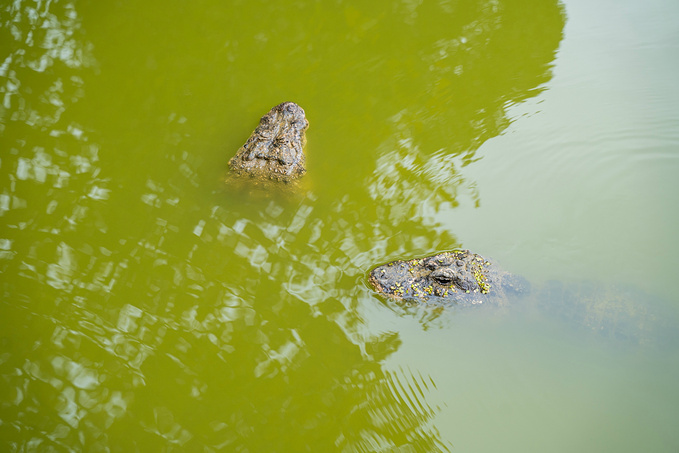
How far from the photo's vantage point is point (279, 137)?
4.33 metres

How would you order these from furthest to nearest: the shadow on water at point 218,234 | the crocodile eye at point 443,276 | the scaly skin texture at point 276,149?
the scaly skin texture at point 276,149 < the crocodile eye at point 443,276 < the shadow on water at point 218,234

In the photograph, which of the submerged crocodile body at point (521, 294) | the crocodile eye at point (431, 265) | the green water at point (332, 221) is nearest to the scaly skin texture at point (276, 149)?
the green water at point (332, 221)

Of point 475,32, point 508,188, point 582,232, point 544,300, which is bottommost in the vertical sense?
point 544,300

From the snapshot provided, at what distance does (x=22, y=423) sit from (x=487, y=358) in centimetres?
322

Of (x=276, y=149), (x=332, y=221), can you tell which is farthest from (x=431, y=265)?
(x=276, y=149)

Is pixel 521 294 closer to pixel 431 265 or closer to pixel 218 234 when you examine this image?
pixel 431 265

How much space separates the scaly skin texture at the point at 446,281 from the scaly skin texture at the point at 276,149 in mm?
1265

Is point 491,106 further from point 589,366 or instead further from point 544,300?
point 589,366

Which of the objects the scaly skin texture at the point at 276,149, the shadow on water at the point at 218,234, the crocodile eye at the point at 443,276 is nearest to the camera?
the shadow on water at the point at 218,234

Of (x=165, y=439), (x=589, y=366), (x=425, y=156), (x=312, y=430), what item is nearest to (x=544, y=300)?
(x=589, y=366)

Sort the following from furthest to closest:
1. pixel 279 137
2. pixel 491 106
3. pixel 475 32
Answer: pixel 475 32 < pixel 491 106 < pixel 279 137

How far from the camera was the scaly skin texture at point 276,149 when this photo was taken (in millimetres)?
4223

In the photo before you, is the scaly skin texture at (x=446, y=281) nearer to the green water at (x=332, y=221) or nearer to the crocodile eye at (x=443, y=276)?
the crocodile eye at (x=443, y=276)

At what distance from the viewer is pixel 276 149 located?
14.1 ft
